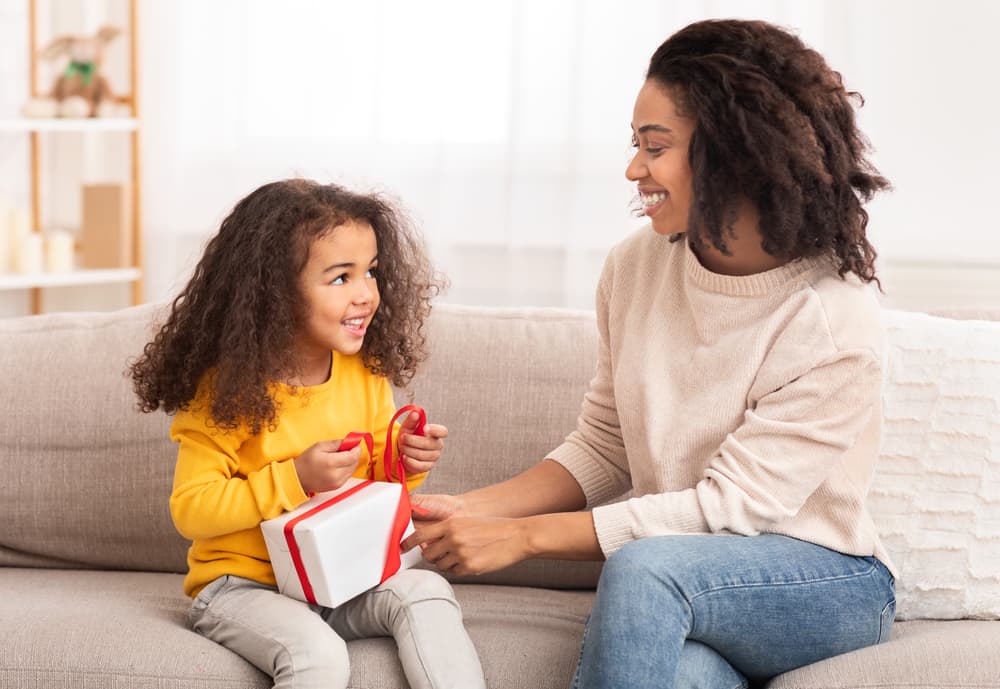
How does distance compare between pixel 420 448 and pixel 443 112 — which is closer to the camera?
pixel 420 448

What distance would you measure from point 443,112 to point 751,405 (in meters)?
1.82

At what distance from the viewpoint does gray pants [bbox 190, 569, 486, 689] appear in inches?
58.0

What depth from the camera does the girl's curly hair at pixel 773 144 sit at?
1.50 m

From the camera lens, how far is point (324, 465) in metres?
1.55

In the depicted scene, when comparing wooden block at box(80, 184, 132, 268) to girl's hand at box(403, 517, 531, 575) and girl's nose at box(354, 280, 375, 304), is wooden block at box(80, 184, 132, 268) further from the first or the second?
girl's hand at box(403, 517, 531, 575)

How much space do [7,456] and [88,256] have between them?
1.58 m

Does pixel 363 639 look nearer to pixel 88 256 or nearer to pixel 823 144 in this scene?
pixel 823 144

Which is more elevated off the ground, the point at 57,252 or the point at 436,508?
the point at 57,252

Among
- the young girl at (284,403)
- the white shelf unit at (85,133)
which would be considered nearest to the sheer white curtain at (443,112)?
the white shelf unit at (85,133)

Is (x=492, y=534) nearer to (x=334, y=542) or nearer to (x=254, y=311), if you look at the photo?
(x=334, y=542)

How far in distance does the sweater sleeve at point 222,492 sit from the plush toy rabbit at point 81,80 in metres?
2.02

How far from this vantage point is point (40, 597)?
1791 millimetres

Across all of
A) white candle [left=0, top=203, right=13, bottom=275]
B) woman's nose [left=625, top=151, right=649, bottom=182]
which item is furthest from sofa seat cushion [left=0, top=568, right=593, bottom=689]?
white candle [left=0, top=203, right=13, bottom=275]

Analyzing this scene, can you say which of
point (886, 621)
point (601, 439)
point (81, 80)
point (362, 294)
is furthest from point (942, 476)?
point (81, 80)
